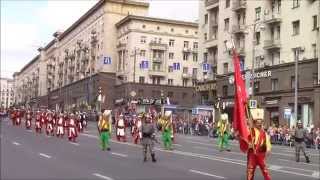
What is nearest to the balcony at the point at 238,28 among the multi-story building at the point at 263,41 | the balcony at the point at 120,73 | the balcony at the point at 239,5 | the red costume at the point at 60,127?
the multi-story building at the point at 263,41

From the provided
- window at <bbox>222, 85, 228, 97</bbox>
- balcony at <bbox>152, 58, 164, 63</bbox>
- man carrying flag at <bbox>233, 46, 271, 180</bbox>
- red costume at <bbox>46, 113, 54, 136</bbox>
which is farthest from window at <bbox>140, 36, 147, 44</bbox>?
man carrying flag at <bbox>233, 46, 271, 180</bbox>

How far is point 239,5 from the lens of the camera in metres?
70.6

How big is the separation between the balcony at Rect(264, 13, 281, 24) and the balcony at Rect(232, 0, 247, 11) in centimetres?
508

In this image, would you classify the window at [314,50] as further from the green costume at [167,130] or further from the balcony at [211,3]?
the green costume at [167,130]

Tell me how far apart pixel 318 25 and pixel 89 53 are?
7161 cm

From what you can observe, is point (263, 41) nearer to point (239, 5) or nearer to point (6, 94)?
point (239, 5)

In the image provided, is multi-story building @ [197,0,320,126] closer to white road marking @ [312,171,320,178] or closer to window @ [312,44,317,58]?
window @ [312,44,317,58]

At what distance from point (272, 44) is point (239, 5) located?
29.4 feet

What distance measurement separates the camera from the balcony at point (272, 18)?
62.6m

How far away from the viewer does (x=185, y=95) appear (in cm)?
11000

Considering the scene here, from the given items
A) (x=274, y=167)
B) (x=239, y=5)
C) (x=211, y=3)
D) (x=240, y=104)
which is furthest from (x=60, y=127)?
(x=211, y=3)

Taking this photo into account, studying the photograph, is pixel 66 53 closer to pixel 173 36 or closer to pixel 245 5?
pixel 173 36

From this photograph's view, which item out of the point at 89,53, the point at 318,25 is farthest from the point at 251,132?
the point at 89,53

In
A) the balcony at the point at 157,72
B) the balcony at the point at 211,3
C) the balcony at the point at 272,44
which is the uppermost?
the balcony at the point at 211,3
